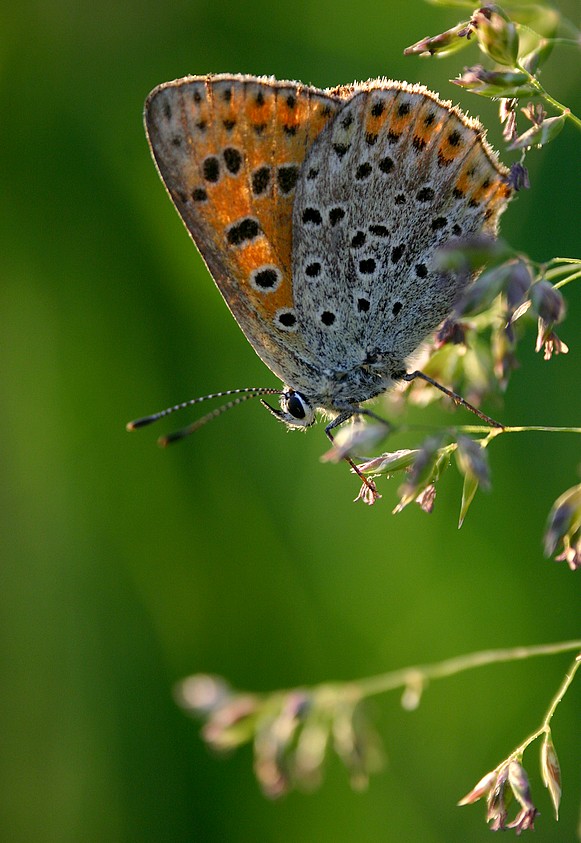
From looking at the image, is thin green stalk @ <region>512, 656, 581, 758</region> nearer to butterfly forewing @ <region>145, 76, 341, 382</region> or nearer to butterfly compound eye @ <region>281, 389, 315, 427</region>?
butterfly compound eye @ <region>281, 389, 315, 427</region>

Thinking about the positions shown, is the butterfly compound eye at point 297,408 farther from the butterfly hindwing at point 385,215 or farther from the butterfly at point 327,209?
the butterfly hindwing at point 385,215

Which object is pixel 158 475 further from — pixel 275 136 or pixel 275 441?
pixel 275 136

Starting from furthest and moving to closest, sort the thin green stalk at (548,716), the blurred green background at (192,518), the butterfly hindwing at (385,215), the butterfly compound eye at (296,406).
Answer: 1. the blurred green background at (192,518)
2. the butterfly compound eye at (296,406)
3. the butterfly hindwing at (385,215)
4. the thin green stalk at (548,716)

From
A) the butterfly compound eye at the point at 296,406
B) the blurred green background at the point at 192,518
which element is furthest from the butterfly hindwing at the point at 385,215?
the blurred green background at the point at 192,518

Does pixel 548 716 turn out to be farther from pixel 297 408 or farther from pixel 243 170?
pixel 243 170

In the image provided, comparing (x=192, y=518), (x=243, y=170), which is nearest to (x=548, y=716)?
(x=243, y=170)

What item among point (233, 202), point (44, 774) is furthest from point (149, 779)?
point (233, 202)
